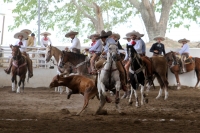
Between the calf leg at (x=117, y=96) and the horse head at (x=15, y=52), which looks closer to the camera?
the calf leg at (x=117, y=96)

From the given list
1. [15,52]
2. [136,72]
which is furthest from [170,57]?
[136,72]

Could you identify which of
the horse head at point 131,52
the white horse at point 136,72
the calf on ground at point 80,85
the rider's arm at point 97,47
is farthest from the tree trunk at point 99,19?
the calf on ground at point 80,85

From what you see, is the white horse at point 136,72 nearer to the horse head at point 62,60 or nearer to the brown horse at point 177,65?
the horse head at point 62,60

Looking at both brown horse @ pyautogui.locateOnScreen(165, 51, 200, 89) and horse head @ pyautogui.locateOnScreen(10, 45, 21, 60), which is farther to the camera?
brown horse @ pyautogui.locateOnScreen(165, 51, 200, 89)

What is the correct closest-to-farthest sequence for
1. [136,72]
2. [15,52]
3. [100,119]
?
[100,119]
[136,72]
[15,52]

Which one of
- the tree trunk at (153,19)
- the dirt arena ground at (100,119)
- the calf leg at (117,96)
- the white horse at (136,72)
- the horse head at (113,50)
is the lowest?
the dirt arena ground at (100,119)

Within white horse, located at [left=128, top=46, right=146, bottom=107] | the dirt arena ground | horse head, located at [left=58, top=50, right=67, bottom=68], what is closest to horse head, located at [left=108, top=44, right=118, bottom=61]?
the dirt arena ground

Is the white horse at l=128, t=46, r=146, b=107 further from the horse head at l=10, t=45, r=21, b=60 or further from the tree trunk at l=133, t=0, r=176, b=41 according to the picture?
the tree trunk at l=133, t=0, r=176, b=41

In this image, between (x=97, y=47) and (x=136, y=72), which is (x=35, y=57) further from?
(x=136, y=72)

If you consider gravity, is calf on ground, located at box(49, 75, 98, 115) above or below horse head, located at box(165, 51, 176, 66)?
below

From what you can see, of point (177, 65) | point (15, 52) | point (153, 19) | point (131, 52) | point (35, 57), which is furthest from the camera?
point (153, 19)

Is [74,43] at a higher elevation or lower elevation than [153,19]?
lower

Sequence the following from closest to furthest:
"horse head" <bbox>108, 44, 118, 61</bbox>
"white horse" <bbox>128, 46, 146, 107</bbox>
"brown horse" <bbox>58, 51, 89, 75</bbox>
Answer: "horse head" <bbox>108, 44, 118, 61</bbox>
"white horse" <bbox>128, 46, 146, 107</bbox>
"brown horse" <bbox>58, 51, 89, 75</bbox>

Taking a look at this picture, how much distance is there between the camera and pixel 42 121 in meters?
10.5
